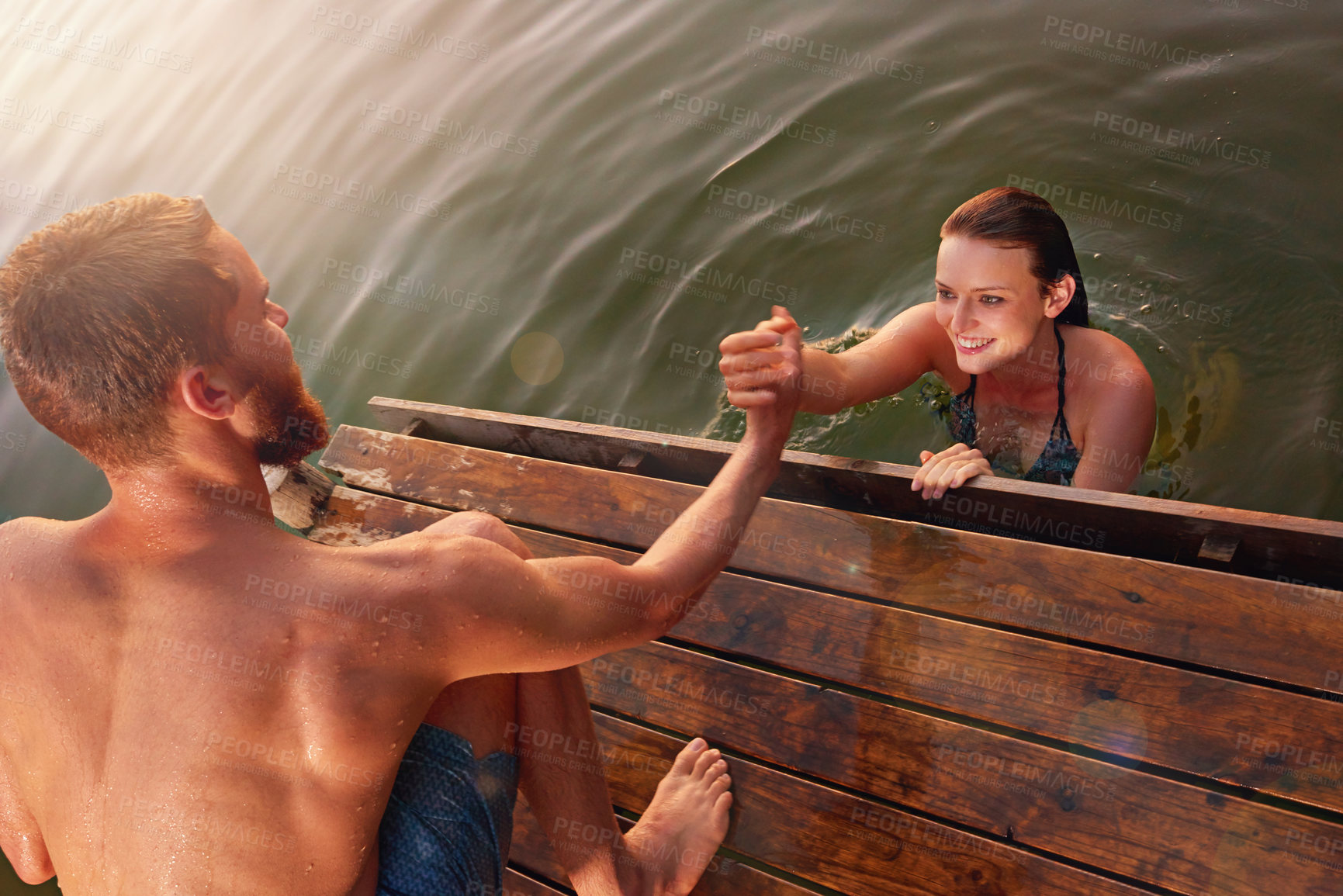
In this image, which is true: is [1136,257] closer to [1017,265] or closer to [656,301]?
[1017,265]

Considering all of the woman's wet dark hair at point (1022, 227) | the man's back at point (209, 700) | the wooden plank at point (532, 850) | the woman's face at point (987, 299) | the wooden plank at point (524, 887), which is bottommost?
the wooden plank at point (524, 887)

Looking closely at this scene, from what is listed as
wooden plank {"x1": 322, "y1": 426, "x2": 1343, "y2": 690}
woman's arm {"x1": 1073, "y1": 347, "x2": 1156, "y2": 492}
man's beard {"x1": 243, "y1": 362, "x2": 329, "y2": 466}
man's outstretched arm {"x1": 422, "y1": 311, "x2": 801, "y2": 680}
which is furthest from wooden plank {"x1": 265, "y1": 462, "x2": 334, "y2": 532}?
woman's arm {"x1": 1073, "y1": 347, "x2": 1156, "y2": 492}

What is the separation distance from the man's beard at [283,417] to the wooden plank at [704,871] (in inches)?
49.6

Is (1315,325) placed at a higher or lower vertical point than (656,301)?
higher

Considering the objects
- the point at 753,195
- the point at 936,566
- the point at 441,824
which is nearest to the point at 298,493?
the point at 441,824

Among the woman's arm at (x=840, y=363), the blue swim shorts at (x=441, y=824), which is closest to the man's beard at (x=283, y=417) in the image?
the blue swim shorts at (x=441, y=824)

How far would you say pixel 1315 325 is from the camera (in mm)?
4004

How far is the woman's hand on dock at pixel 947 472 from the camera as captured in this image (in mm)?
2703

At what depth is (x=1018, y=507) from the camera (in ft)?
8.84

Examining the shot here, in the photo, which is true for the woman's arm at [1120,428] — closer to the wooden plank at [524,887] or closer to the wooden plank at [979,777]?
the wooden plank at [979,777]

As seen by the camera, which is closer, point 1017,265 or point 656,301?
point 1017,265

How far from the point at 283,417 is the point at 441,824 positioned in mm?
998

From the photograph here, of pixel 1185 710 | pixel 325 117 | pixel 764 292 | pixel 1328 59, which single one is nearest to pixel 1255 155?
pixel 1328 59

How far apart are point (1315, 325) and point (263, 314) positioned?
4507mm
